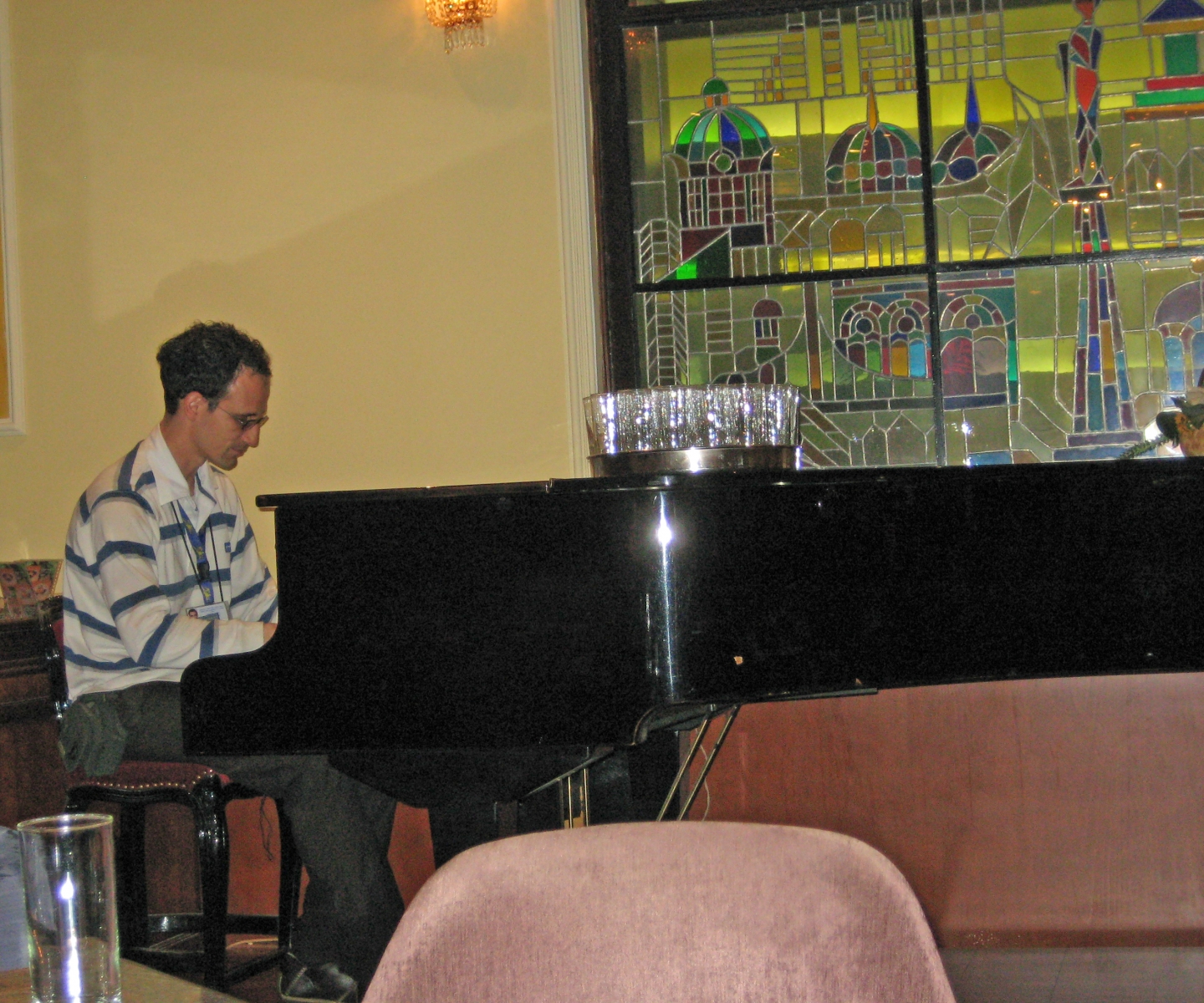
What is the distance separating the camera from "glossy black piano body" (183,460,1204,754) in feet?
5.67

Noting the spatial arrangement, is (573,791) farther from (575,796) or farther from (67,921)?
(67,921)

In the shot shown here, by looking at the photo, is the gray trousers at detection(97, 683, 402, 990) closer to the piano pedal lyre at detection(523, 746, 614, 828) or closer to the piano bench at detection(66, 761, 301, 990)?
the piano bench at detection(66, 761, 301, 990)

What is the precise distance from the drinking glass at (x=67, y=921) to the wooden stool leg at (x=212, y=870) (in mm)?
1650

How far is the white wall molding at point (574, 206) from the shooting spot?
3.29m

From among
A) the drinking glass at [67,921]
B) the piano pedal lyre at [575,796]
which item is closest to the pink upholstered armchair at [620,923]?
the drinking glass at [67,921]

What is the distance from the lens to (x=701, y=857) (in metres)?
0.80

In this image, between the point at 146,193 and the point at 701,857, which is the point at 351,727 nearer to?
the point at 701,857

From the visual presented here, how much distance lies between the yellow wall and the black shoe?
1.36m

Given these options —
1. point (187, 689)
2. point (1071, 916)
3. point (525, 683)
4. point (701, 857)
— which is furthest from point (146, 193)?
point (701, 857)

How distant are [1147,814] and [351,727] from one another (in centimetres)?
197

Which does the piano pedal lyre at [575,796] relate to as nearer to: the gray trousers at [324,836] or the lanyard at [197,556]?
the gray trousers at [324,836]

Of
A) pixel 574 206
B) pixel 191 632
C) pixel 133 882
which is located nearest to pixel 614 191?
pixel 574 206

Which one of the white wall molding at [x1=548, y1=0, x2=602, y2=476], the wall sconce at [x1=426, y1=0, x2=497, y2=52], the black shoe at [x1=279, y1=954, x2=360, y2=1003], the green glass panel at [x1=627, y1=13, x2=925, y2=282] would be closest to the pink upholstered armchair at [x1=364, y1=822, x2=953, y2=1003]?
the black shoe at [x1=279, y1=954, x2=360, y2=1003]

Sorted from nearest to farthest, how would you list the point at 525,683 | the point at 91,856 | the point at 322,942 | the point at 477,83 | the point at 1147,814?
the point at 91,856 → the point at 525,683 → the point at 322,942 → the point at 1147,814 → the point at 477,83
